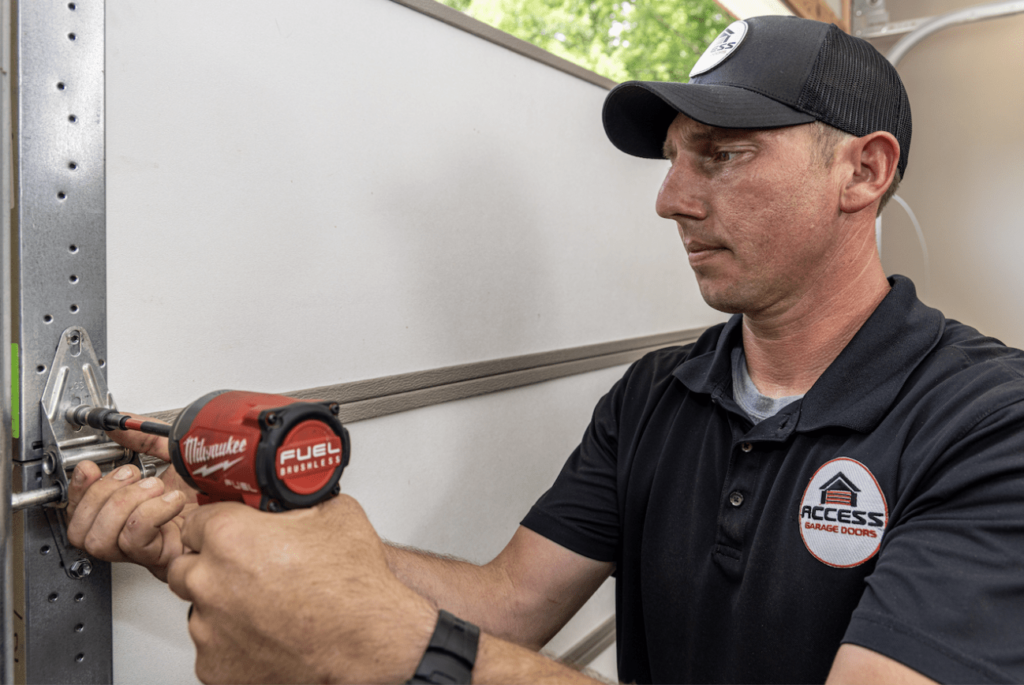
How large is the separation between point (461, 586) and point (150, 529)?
1.31ft

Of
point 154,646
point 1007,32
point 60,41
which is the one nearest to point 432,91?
point 60,41

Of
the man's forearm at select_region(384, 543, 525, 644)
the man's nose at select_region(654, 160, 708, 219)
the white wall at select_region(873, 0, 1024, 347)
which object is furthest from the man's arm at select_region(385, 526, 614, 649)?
the white wall at select_region(873, 0, 1024, 347)

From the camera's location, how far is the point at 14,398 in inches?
23.6

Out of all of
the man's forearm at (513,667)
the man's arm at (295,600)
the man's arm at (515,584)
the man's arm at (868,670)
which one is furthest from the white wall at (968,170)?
the man's arm at (295,600)

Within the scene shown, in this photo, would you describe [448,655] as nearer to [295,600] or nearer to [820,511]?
[295,600]

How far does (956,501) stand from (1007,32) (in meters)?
2.47

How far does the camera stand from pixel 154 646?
0.72 metres

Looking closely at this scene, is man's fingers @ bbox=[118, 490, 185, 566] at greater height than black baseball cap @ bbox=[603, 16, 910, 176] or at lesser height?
lesser

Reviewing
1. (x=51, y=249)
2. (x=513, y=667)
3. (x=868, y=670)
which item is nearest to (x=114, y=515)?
(x=51, y=249)

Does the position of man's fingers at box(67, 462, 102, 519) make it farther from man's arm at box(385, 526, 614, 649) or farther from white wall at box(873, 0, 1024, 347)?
white wall at box(873, 0, 1024, 347)

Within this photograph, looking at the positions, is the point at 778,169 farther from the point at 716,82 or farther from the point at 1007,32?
the point at 1007,32

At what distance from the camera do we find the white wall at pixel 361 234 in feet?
2.23

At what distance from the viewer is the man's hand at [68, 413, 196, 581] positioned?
0.59m

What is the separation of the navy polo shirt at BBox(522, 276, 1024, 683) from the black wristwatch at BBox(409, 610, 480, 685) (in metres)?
0.35
